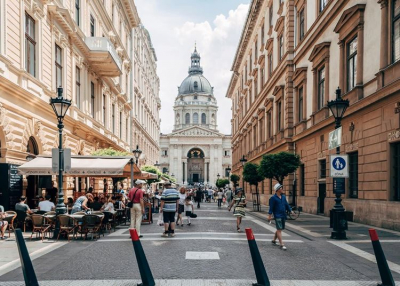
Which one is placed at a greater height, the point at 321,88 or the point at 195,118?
the point at 195,118

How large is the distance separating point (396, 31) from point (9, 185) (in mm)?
13729

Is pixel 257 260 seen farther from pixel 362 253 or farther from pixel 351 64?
pixel 351 64

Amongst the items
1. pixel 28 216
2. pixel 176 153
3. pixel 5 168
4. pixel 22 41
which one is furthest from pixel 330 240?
pixel 176 153

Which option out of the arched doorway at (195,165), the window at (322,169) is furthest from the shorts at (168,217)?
the arched doorway at (195,165)

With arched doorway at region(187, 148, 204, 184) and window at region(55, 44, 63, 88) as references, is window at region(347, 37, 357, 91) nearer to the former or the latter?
window at region(55, 44, 63, 88)

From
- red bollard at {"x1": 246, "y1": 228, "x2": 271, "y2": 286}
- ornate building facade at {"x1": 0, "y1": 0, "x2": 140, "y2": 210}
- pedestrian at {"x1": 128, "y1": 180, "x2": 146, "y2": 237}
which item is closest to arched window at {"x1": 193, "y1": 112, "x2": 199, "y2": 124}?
ornate building facade at {"x1": 0, "y1": 0, "x2": 140, "y2": 210}

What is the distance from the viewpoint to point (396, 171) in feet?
47.4

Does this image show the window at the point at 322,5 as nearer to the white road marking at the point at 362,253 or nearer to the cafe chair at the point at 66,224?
the white road marking at the point at 362,253

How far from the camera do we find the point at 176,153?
388 feet

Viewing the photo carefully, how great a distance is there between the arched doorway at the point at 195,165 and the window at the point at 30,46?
105 meters

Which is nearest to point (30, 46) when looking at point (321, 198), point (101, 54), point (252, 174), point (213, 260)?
point (101, 54)

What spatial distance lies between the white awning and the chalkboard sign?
0.37m

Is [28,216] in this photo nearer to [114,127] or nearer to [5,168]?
[5,168]

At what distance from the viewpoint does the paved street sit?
24.4 ft
